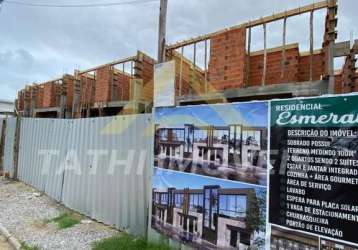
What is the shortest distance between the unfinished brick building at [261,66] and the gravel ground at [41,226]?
3159 mm

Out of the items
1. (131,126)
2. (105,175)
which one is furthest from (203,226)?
(105,175)

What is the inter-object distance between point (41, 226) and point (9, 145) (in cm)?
741

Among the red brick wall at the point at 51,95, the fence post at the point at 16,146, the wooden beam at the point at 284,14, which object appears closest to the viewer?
the wooden beam at the point at 284,14

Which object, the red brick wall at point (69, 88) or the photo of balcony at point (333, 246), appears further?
the red brick wall at point (69, 88)

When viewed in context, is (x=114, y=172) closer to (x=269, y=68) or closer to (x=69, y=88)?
(x=269, y=68)

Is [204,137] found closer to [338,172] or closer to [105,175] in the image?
[338,172]

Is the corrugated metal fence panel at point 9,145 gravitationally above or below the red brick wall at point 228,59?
below

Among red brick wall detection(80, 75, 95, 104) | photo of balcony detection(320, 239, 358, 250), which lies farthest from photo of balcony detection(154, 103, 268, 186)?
red brick wall detection(80, 75, 95, 104)

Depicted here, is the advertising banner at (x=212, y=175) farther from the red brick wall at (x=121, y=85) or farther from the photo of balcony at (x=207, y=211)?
the red brick wall at (x=121, y=85)

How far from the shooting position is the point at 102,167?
6.98 m

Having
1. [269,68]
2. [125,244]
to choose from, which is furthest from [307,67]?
[125,244]

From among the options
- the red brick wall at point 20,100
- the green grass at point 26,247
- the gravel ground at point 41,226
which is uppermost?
the red brick wall at point 20,100

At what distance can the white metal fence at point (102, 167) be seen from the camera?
5.98 metres

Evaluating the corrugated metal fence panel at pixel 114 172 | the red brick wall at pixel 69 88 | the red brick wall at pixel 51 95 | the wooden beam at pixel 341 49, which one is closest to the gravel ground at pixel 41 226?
the corrugated metal fence panel at pixel 114 172
